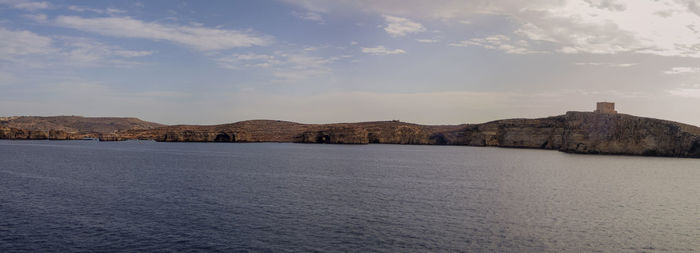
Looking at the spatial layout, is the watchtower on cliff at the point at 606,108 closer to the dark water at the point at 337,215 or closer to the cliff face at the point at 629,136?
the cliff face at the point at 629,136

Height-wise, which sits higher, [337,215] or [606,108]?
[606,108]

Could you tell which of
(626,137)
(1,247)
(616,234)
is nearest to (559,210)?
(616,234)

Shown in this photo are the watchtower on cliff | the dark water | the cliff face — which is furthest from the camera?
the watchtower on cliff

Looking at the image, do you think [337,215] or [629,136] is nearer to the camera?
[337,215]

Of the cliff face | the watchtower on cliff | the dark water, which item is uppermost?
the watchtower on cliff

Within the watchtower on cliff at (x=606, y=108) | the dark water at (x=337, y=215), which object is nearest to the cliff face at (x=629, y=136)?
the watchtower on cliff at (x=606, y=108)

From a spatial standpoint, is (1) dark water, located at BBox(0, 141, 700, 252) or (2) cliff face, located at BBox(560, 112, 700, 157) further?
(2) cliff face, located at BBox(560, 112, 700, 157)

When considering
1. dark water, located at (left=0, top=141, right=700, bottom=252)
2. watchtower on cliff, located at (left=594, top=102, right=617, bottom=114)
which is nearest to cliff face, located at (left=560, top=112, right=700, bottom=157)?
watchtower on cliff, located at (left=594, top=102, right=617, bottom=114)

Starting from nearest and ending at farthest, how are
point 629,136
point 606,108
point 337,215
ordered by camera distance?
point 337,215 < point 629,136 < point 606,108

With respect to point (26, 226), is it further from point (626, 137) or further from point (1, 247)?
point (626, 137)

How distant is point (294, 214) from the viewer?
1296 inches

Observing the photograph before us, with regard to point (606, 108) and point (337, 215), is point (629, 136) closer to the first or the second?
point (606, 108)

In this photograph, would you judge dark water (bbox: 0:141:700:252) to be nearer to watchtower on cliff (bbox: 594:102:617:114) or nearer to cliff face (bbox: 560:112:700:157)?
cliff face (bbox: 560:112:700:157)

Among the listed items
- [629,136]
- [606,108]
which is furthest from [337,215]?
[606,108]
